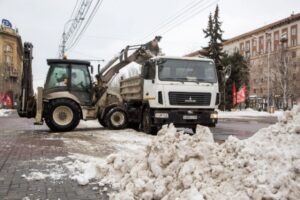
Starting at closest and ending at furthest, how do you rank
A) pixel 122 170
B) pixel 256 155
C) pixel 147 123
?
pixel 256 155
pixel 122 170
pixel 147 123

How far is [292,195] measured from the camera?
14.9 feet

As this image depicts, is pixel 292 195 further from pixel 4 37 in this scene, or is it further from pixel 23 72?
pixel 4 37

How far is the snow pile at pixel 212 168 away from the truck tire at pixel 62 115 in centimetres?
839

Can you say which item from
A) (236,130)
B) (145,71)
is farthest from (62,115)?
(236,130)

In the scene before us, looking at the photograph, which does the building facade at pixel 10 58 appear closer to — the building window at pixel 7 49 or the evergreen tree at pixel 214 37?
the building window at pixel 7 49

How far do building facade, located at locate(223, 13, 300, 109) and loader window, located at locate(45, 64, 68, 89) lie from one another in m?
26.8

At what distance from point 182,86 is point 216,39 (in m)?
38.7

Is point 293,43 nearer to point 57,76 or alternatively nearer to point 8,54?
point 8,54

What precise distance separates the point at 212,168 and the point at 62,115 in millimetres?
10371

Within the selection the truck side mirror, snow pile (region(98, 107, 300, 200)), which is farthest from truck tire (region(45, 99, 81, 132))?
snow pile (region(98, 107, 300, 200))

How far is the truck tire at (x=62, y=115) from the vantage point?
14766 mm

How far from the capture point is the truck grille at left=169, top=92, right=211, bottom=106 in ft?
45.0

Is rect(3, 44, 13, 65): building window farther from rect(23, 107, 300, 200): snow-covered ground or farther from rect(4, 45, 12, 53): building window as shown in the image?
rect(23, 107, 300, 200): snow-covered ground

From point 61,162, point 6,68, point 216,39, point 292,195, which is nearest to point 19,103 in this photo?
point 61,162
